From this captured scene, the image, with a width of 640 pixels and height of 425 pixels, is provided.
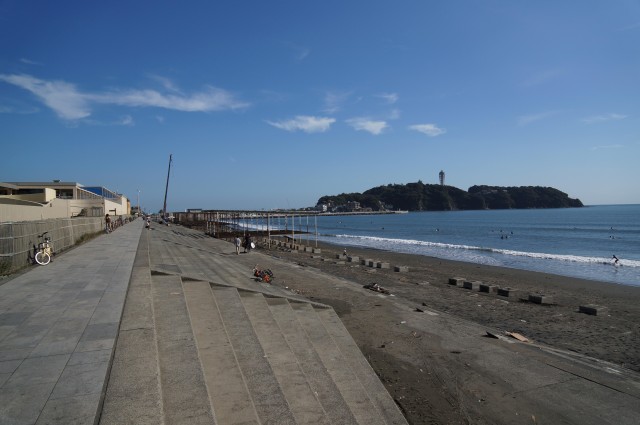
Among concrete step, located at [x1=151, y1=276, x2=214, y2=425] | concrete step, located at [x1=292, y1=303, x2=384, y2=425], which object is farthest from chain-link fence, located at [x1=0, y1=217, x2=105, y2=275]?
concrete step, located at [x1=292, y1=303, x2=384, y2=425]

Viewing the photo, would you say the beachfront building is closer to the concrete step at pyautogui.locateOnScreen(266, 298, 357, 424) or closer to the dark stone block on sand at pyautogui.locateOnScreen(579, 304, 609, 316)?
the concrete step at pyautogui.locateOnScreen(266, 298, 357, 424)

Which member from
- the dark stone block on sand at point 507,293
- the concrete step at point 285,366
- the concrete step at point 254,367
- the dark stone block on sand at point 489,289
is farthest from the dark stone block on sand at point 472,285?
the concrete step at point 254,367

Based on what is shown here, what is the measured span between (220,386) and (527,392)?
488 cm

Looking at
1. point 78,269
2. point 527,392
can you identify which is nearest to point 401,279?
point 527,392

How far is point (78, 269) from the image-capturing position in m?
8.97

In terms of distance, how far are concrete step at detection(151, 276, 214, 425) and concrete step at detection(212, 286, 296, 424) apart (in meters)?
0.69

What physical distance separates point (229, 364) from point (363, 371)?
2.46 metres

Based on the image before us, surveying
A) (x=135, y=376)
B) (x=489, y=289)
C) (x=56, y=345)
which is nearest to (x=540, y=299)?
(x=489, y=289)

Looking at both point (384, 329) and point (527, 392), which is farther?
point (384, 329)

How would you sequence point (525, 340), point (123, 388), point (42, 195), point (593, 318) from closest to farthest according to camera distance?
point (123, 388) < point (525, 340) < point (593, 318) < point (42, 195)

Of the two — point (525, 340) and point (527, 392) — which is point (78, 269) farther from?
point (525, 340)

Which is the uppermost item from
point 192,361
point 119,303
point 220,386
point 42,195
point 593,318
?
point 42,195

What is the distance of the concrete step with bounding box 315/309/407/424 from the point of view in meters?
5.17

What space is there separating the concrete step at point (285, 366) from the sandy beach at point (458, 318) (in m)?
1.66
